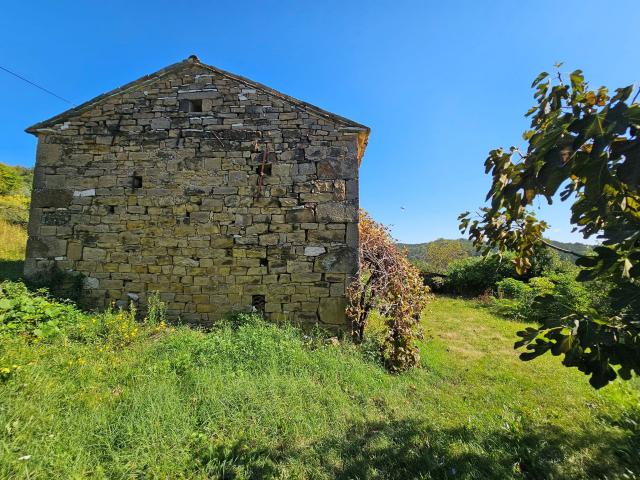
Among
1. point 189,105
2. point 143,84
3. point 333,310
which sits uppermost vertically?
point 143,84

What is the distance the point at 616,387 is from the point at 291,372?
4.13 meters

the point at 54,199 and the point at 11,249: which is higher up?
the point at 54,199

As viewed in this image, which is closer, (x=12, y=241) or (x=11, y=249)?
(x=11, y=249)

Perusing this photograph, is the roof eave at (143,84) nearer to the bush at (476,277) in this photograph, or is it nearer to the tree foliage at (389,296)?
the tree foliage at (389,296)

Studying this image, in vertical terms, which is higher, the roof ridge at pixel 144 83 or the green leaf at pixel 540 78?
the roof ridge at pixel 144 83

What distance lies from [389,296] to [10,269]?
8830 mm

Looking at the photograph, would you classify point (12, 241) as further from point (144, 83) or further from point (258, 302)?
point (258, 302)

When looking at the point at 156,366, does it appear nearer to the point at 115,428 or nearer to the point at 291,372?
the point at 115,428

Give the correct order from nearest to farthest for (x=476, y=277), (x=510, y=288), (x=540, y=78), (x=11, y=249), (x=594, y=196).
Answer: (x=594, y=196) → (x=540, y=78) → (x=11, y=249) → (x=510, y=288) → (x=476, y=277)

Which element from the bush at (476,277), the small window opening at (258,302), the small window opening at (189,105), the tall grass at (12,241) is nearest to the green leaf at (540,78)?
the small window opening at (258,302)

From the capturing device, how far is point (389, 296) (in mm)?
5473

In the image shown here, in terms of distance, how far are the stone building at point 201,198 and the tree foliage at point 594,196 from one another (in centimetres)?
398

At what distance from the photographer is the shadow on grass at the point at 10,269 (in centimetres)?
663

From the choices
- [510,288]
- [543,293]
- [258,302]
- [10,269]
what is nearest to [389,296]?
[258,302]
